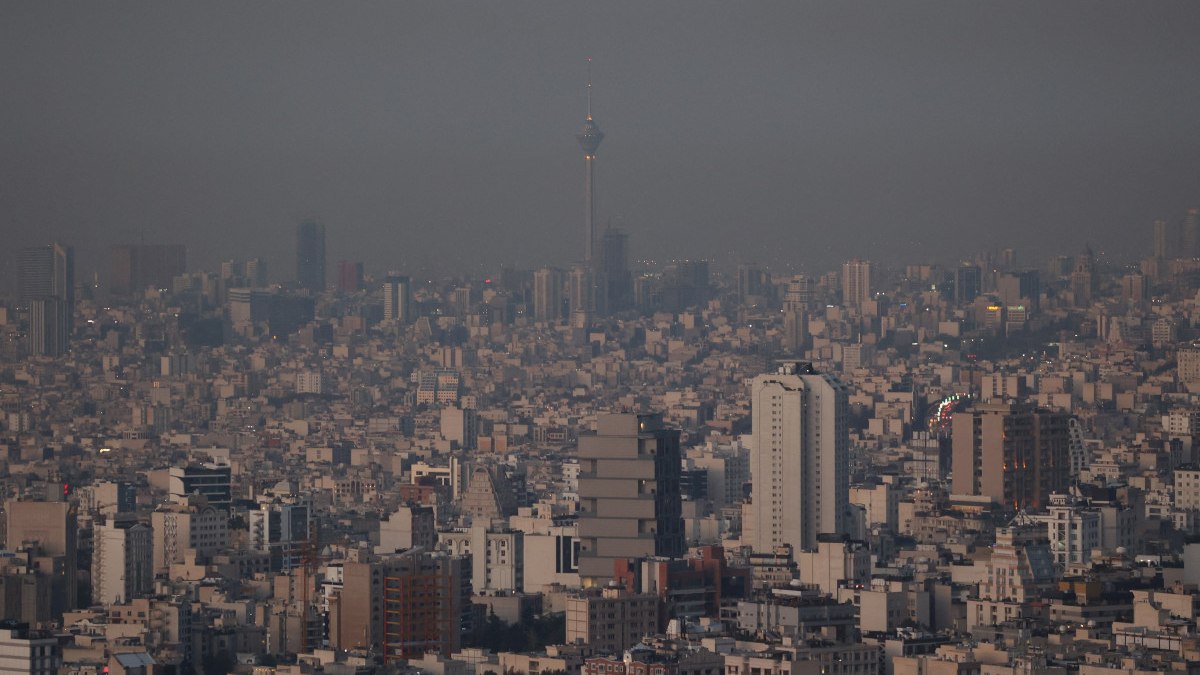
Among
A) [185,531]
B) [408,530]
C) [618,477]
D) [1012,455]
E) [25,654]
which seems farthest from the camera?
[1012,455]

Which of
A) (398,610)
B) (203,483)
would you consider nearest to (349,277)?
(203,483)

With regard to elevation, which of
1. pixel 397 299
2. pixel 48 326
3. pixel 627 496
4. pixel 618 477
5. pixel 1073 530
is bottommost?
pixel 1073 530

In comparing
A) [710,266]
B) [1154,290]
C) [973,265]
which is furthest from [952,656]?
[710,266]

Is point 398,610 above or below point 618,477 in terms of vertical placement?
below

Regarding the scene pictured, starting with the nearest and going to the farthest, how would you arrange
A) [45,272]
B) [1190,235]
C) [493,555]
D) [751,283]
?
1. [493,555]
2. [1190,235]
3. [45,272]
4. [751,283]

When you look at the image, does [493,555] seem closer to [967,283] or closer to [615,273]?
[967,283]

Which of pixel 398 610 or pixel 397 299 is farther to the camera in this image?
pixel 397 299

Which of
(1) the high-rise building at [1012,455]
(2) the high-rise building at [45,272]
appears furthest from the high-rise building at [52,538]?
(2) the high-rise building at [45,272]
